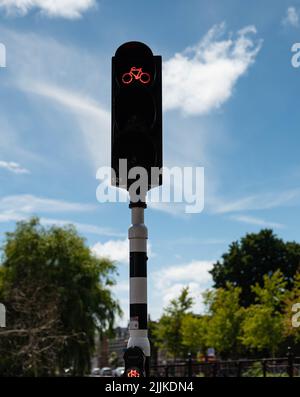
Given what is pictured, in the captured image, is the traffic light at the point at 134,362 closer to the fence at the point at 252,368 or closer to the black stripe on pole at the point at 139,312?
the black stripe on pole at the point at 139,312

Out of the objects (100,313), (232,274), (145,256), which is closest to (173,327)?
(232,274)

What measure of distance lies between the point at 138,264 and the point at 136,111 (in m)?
1.14

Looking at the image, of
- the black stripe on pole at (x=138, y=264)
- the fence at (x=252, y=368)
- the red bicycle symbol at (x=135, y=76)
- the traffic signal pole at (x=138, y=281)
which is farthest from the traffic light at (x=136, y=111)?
the fence at (x=252, y=368)

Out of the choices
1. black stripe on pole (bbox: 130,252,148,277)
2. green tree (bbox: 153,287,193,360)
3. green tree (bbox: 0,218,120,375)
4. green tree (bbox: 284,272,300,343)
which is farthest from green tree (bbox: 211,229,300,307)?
black stripe on pole (bbox: 130,252,148,277)

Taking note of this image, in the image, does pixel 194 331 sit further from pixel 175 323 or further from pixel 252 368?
pixel 252 368

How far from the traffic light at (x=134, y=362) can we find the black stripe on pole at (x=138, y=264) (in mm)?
538

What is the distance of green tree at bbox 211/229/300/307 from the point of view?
7194cm

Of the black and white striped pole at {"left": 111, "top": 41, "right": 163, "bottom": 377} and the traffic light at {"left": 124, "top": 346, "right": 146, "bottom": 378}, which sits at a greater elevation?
the black and white striped pole at {"left": 111, "top": 41, "right": 163, "bottom": 377}

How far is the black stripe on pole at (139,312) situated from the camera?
15.1 feet

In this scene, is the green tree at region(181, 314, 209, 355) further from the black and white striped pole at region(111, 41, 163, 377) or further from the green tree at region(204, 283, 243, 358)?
the black and white striped pole at region(111, 41, 163, 377)

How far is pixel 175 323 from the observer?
6062 cm

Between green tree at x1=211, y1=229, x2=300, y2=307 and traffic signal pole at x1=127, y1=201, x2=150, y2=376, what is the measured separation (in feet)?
222

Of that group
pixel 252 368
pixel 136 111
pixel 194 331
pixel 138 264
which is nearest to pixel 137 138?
pixel 136 111
